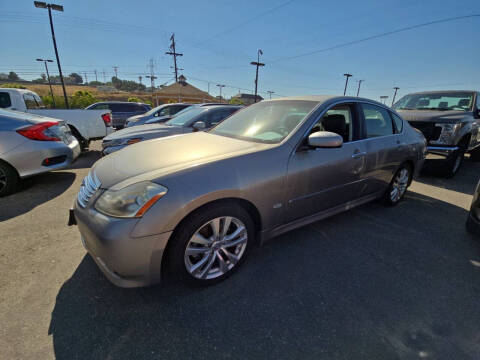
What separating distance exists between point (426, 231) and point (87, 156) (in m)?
7.91

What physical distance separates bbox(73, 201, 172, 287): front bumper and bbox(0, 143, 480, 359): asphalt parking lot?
1.03 ft

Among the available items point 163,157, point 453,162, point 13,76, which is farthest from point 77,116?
point 13,76

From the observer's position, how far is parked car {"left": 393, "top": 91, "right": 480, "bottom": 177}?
4961mm

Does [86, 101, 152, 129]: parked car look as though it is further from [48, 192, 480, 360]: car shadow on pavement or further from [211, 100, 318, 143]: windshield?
[48, 192, 480, 360]: car shadow on pavement

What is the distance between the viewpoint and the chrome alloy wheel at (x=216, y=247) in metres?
1.84

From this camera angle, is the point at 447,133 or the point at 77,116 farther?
the point at 77,116

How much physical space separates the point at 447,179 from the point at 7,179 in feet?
27.3

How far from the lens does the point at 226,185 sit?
1805 mm

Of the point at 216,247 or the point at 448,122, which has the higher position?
the point at 448,122

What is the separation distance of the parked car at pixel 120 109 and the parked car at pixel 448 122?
12.4 m

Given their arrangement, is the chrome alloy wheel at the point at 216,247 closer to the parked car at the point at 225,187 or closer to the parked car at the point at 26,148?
the parked car at the point at 225,187

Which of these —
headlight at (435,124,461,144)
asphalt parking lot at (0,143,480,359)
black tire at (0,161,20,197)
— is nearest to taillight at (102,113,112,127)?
black tire at (0,161,20,197)

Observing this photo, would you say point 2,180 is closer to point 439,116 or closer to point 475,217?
point 475,217

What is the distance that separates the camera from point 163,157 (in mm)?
2086
